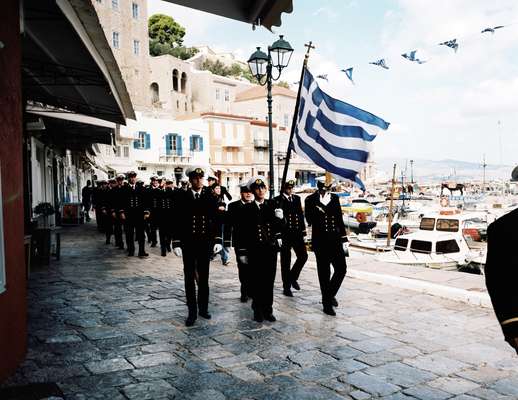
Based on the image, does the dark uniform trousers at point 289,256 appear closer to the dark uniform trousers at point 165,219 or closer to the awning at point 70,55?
the awning at point 70,55

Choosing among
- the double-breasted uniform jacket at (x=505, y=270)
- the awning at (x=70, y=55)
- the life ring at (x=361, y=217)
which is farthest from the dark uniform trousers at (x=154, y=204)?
the life ring at (x=361, y=217)

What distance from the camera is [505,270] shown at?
2.41 metres

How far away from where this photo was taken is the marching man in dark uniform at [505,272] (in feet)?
7.77

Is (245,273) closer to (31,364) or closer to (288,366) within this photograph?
(288,366)

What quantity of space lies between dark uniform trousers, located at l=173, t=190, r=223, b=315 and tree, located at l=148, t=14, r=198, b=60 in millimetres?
72865

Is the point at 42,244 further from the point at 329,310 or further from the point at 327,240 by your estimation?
the point at 329,310

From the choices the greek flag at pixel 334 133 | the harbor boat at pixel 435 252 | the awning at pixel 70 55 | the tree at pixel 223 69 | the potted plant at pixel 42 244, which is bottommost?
the harbor boat at pixel 435 252

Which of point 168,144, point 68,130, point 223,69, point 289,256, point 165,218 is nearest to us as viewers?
point 289,256

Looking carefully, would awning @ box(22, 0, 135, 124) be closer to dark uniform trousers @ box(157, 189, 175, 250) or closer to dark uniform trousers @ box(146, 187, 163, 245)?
dark uniform trousers @ box(146, 187, 163, 245)

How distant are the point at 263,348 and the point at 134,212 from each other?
7.49 m

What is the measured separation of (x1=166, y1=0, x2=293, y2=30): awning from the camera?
177 inches

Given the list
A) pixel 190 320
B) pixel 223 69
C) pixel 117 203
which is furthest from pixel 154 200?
pixel 223 69

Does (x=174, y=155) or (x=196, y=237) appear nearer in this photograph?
(x=196, y=237)

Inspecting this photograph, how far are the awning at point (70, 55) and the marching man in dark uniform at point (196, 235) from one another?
2.23 metres
